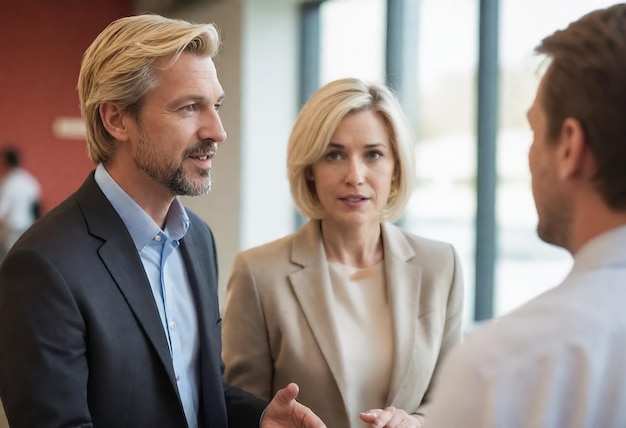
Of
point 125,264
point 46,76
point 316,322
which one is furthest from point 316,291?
point 46,76

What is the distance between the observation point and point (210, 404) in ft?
6.24

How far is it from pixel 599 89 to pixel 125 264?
112 cm

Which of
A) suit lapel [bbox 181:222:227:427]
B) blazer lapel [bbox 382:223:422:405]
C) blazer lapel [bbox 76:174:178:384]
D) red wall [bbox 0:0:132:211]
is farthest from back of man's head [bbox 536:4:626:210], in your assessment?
red wall [bbox 0:0:132:211]

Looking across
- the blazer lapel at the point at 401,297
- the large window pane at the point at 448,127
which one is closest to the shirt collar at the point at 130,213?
the blazer lapel at the point at 401,297

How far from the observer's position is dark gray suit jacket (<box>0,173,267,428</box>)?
1.54 meters

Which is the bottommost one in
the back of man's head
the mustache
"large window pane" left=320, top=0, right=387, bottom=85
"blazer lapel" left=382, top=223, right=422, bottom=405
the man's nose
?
"blazer lapel" left=382, top=223, right=422, bottom=405

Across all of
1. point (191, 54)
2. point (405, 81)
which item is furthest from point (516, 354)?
point (405, 81)

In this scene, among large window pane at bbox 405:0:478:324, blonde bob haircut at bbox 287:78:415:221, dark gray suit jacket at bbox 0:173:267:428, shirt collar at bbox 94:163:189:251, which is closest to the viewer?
dark gray suit jacket at bbox 0:173:267:428

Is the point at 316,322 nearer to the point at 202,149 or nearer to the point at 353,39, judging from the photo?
the point at 202,149

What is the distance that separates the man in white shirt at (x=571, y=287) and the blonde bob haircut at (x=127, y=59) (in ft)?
3.42

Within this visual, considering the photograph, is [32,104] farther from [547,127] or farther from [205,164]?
[547,127]

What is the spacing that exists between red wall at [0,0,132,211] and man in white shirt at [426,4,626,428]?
319 inches

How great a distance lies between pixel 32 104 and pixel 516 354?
878 cm

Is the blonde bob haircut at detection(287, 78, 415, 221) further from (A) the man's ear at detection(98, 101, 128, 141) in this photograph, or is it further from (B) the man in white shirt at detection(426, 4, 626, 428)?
(B) the man in white shirt at detection(426, 4, 626, 428)
